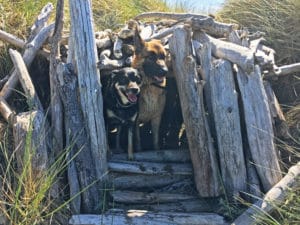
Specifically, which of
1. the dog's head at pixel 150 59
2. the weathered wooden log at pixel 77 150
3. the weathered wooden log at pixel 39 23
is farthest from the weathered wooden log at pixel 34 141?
the weathered wooden log at pixel 39 23

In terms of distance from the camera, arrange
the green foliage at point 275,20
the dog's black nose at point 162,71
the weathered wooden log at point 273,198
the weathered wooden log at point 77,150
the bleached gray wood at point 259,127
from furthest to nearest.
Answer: the green foliage at point 275,20 → the dog's black nose at point 162,71 → the bleached gray wood at point 259,127 → the weathered wooden log at point 77,150 → the weathered wooden log at point 273,198

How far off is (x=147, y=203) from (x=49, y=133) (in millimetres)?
1219

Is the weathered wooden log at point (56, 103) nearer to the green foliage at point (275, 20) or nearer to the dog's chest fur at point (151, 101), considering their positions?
the dog's chest fur at point (151, 101)

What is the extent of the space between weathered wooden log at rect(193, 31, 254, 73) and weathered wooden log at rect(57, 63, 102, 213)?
156 cm

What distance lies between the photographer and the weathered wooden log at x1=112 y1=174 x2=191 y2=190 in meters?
6.21

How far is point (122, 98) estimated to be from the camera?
243 inches

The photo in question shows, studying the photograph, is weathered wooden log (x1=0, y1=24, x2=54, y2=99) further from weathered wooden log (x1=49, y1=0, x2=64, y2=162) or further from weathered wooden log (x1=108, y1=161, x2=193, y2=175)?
weathered wooden log (x1=108, y1=161, x2=193, y2=175)

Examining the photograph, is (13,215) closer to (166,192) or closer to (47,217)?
(47,217)

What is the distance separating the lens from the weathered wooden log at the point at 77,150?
590 cm

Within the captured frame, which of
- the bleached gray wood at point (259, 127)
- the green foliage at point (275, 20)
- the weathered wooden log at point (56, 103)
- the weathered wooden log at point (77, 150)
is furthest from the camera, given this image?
the green foliage at point (275, 20)

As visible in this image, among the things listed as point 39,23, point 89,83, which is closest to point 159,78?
point 89,83

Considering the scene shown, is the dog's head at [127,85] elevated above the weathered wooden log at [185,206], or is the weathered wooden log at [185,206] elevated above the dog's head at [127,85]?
the dog's head at [127,85]

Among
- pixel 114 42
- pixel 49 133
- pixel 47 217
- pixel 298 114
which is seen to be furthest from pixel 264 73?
pixel 47 217

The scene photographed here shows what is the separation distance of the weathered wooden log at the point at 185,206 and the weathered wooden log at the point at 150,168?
0.32m
